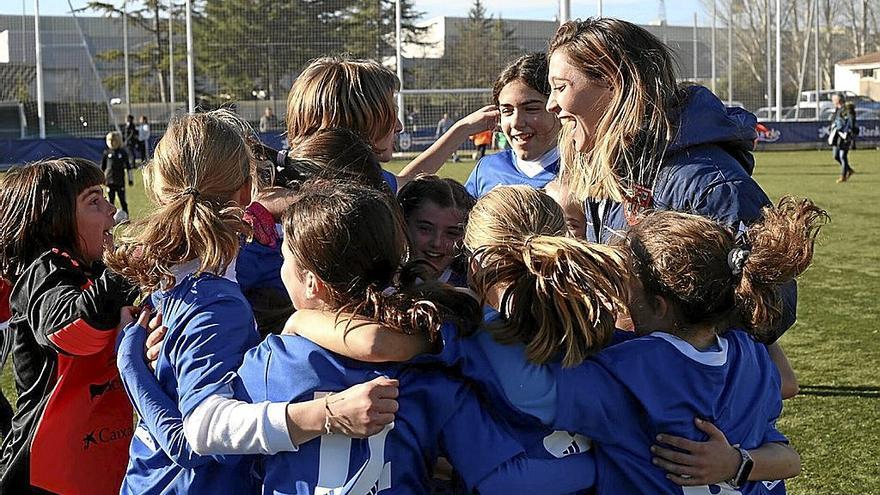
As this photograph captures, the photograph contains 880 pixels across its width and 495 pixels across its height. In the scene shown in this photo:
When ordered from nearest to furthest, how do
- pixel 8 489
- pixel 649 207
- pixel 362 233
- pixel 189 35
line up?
pixel 362 233 < pixel 649 207 < pixel 8 489 < pixel 189 35

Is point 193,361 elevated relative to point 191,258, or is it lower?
lower

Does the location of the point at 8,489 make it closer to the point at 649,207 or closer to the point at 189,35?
the point at 649,207

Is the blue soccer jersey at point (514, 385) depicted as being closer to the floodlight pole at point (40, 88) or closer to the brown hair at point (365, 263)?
the brown hair at point (365, 263)

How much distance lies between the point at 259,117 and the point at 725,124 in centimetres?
3389

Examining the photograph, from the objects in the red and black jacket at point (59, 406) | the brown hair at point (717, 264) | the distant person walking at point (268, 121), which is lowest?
the red and black jacket at point (59, 406)

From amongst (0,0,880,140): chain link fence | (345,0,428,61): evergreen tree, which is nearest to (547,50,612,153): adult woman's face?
(0,0,880,140): chain link fence

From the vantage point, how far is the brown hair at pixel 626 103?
9.61 feet

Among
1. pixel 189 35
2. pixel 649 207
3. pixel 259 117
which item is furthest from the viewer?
pixel 259 117

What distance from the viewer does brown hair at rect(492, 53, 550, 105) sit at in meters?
4.21

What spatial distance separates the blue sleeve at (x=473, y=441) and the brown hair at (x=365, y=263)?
0.18 metres

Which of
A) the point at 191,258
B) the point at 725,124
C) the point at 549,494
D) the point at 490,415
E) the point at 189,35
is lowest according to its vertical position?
the point at 549,494

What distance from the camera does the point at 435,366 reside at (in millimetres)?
2379

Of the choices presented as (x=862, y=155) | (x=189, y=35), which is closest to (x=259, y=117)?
(x=189, y=35)

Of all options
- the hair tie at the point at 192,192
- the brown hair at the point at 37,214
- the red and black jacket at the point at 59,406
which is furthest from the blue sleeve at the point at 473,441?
the brown hair at the point at 37,214
